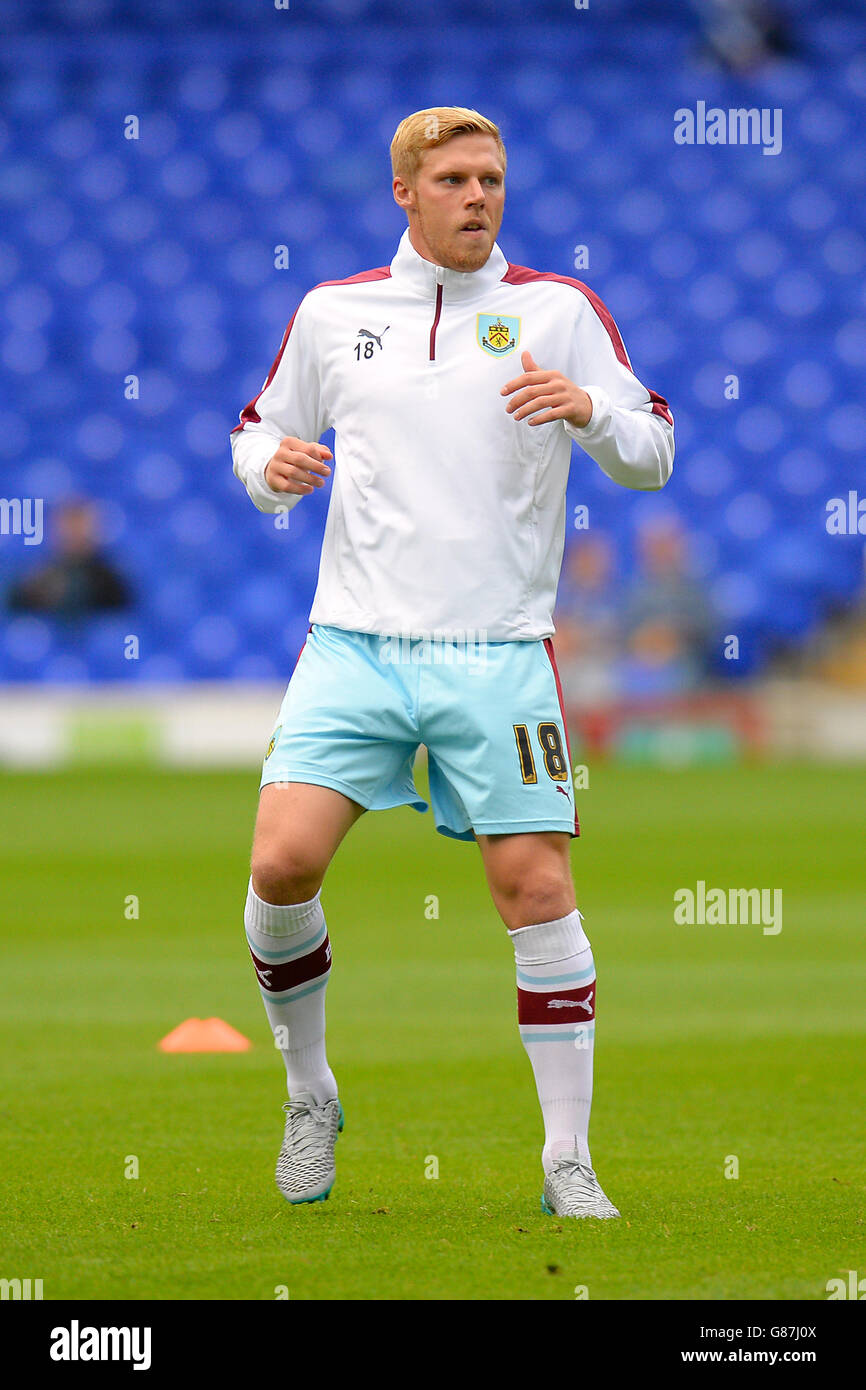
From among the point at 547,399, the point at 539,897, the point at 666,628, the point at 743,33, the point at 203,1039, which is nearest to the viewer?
the point at 547,399

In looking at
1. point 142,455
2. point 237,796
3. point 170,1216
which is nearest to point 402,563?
point 170,1216

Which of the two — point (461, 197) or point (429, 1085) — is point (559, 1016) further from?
point (461, 197)

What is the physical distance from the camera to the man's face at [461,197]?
3830mm

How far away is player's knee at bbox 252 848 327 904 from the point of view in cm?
378

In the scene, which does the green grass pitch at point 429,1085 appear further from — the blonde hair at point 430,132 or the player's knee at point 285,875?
the blonde hair at point 430,132

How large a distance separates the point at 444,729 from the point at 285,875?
0.41m

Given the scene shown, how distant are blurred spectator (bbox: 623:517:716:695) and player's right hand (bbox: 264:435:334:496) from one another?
12403 millimetres

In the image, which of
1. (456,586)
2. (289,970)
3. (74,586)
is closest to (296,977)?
(289,970)

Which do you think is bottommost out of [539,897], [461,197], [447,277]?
[539,897]

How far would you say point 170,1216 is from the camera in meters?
3.74

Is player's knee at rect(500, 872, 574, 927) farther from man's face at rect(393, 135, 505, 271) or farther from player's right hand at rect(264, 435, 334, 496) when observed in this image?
man's face at rect(393, 135, 505, 271)

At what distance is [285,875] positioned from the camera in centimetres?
379

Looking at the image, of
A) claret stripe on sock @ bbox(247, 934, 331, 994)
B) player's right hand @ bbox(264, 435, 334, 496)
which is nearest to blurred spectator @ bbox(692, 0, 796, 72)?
player's right hand @ bbox(264, 435, 334, 496)

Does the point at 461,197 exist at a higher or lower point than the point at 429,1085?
higher
